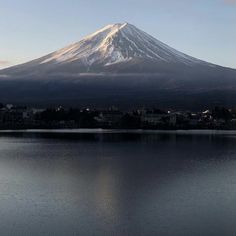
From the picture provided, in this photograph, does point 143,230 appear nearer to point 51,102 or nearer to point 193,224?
point 193,224

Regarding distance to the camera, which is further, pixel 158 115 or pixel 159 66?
pixel 159 66

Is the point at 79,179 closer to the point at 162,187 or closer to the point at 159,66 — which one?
the point at 162,187

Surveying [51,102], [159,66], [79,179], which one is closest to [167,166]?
[79,179]

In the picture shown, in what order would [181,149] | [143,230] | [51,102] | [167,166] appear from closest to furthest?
1. [143,230]
2. [167,166]
3. [181,149]
4. [51,102]

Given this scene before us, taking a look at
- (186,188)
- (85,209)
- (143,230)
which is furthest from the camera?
(186,188)

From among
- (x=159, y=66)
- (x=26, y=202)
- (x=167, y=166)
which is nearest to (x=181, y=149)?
(x=167, y=166)

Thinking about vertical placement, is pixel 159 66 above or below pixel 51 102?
above
